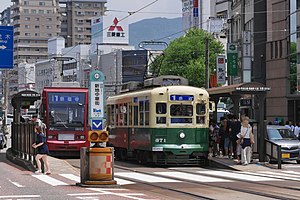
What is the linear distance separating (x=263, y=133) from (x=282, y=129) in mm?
4154

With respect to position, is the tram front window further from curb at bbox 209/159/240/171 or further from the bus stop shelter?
curb at bbox 209/159/240/171

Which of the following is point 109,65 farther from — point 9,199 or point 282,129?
point 9,199

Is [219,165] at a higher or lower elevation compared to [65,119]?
lower

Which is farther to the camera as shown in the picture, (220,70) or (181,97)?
(220,70)

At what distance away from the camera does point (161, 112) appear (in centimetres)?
2981

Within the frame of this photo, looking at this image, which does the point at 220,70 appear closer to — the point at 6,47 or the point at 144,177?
the point at 6,47

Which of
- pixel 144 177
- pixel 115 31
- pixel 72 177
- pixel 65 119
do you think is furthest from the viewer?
pixel 115 31

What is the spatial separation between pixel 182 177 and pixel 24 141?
871cm

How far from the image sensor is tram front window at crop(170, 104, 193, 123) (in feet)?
98.0

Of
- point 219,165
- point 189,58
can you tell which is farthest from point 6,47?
point 189,58

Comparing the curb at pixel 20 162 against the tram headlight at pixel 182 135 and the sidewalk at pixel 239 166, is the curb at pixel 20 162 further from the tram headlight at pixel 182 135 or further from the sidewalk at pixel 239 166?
the sidewalk at pixel 239 166

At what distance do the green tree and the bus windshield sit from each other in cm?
4607

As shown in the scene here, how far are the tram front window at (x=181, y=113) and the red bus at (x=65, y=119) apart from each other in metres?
7.24

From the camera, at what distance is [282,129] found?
33.6 m
